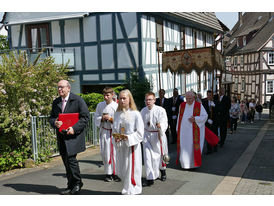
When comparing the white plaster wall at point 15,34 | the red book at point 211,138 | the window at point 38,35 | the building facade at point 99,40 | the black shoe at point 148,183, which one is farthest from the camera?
the white plaster wall at point 15,34

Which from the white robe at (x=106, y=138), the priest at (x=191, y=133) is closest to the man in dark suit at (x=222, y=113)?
the priest at (x=191, y=133)

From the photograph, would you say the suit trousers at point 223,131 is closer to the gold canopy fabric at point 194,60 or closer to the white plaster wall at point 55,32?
the gold canopy fabric at point 194,60

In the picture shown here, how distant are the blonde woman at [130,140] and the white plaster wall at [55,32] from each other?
13247 mm

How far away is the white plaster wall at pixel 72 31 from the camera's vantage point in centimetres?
1654

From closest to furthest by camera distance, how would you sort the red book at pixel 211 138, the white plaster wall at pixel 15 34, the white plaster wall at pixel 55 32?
the red book at pixel 211 138, the white plaster wall at pixel 55 32, the white plaster wall at pixel 15 34

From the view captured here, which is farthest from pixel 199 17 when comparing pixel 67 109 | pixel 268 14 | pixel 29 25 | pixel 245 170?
pixel 268 14

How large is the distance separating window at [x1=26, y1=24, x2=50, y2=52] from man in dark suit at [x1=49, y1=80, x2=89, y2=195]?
43.5 feet

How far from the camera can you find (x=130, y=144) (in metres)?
4.95

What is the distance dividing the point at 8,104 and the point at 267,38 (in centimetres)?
3608

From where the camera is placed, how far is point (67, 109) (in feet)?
17.2

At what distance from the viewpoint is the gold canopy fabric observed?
10250 millimetres

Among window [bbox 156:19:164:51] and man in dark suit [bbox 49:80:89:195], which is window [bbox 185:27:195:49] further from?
man in dark suit [bbox 49:80:89:195]

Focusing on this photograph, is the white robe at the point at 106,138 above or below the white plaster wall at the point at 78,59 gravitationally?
below

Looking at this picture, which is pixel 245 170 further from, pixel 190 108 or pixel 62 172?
pixel 62 172
